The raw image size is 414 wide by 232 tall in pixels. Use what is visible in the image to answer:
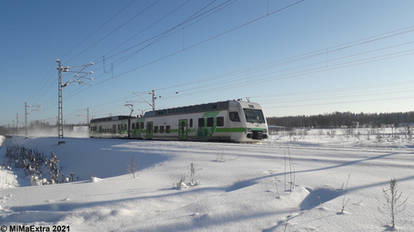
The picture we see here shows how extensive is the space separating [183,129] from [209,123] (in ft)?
9.56

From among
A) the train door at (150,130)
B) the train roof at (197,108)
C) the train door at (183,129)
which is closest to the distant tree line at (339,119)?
the train door at (150,130)

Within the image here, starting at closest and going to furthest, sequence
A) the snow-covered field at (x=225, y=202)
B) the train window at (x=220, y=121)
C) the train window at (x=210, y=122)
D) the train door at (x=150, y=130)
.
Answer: the snow-covered field at (x=225, y=202)
the train window at (x=220, y=121)
the train window at (x=210, y=122)
the train door at (x=150, y=130)

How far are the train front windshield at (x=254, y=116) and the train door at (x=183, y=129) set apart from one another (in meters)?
5.20

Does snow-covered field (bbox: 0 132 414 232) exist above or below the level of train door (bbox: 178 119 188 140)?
below

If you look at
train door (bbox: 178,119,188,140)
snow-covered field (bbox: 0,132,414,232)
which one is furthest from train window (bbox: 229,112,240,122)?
snow-covered field (bbox: 0,132,414,232)

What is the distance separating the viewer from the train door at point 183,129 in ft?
61.7

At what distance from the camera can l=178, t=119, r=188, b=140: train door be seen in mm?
18797

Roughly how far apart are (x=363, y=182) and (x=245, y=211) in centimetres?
239

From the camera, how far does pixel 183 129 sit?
19.0m

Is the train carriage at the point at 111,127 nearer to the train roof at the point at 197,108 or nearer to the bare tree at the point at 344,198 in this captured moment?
the train roof at the point at 197,108

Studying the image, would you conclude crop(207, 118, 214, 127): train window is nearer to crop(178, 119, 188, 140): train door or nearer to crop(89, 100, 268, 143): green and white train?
crop(89, 100, 268, 143): green and white train

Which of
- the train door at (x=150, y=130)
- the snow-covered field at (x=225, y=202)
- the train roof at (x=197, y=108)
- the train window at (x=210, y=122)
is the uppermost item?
the train roof at (x=197, y=108)

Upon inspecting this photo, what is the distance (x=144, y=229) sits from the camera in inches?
102

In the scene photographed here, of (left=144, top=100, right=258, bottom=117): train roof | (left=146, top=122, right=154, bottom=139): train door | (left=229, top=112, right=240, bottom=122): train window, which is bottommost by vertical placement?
A: (left=146, top=122, right=154, bottom=139): train door
